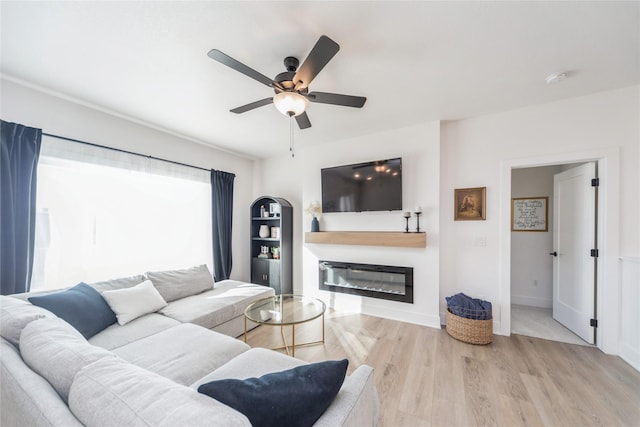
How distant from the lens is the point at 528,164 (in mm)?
2561

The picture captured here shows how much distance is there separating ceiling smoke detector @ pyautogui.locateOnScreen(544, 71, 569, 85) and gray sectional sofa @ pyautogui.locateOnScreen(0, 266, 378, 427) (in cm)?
269

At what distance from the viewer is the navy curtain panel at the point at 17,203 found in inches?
76.0

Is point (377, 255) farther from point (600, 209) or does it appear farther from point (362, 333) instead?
point (600, 209)

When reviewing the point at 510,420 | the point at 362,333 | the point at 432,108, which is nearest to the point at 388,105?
the point at 432,108

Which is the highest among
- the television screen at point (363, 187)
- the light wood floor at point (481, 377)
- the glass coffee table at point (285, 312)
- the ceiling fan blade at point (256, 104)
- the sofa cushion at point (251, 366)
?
the ceiling fan blade at point (256, 104)

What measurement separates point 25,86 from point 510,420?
4602 millimetres

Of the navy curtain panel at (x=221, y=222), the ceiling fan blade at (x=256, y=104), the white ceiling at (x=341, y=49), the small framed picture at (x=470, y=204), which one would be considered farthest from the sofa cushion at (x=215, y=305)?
the small framed picture at (x=470, y=204)

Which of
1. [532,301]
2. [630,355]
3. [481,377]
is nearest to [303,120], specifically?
[481,377]

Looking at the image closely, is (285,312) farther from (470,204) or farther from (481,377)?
(470,204)

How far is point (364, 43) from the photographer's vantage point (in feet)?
5.33

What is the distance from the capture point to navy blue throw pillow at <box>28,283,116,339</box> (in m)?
1.68

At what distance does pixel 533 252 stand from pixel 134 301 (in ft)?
16.2

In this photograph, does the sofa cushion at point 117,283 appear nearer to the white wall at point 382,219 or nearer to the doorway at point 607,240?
the white wall at point 382,219

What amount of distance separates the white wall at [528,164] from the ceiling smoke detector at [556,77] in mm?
579
